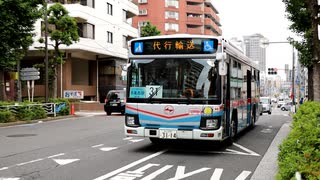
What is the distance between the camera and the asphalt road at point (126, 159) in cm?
798

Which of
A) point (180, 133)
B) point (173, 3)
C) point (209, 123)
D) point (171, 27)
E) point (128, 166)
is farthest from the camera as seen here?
point (173, 3)

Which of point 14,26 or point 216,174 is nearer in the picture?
point 216,174

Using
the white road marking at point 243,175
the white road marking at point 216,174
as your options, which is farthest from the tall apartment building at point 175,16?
the white road marking at point 243,175

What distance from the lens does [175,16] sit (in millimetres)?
83125

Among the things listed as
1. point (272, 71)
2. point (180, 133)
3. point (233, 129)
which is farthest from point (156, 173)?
point (272, 71)

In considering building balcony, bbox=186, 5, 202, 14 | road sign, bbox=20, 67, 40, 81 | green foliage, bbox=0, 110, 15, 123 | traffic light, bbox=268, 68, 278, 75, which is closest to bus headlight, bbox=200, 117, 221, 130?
green foliage, bbox=0, 110, 15, 123

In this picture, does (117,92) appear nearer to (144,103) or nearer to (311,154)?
(144,103)

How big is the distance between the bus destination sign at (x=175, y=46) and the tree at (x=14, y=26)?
14.2m

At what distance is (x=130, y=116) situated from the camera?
35.5 feet

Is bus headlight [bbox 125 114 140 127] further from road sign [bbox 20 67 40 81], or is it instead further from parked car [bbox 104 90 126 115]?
parked car [bbox 104 90 126 115]

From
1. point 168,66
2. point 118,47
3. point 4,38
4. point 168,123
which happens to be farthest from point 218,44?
point 118,47

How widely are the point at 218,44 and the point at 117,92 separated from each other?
2239cm

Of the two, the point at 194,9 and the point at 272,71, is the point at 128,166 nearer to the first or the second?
the point at 272,71

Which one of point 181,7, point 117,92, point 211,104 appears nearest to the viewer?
point 211,104
